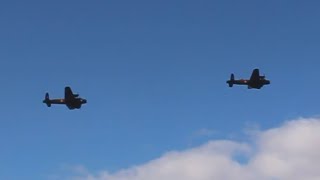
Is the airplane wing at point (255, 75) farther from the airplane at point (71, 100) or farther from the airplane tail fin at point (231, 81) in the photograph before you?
the airplane at point (71, 100)

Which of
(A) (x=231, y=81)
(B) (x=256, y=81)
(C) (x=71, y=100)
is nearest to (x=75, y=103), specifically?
(C) (x=71, y=100)

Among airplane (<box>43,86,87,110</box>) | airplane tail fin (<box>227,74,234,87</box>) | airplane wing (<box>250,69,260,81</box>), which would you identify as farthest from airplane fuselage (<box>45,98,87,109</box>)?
airplane wing (<box>250,69,260,81</box>)

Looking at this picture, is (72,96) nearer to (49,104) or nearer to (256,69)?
(49,104)

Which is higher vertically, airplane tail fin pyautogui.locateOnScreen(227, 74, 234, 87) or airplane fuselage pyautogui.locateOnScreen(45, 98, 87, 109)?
airplane tail fin pyautogui.locateOnScreen(227, 74, 234, 87)

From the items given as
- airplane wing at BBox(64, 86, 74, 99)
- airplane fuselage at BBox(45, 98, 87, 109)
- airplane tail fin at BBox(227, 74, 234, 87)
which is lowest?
airplane fuselage at BBox(45, 98, 87, 109)

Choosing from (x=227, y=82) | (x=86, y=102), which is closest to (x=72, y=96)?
(x=86, y=102)

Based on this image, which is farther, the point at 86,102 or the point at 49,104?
the point at 49,104

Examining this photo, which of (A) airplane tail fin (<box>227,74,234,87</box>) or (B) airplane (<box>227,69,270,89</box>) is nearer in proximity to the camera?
(B) airplane (<box>227,69,270,89</box>)

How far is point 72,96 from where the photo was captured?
13075 centimetres

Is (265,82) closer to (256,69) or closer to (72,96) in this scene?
(256,69)

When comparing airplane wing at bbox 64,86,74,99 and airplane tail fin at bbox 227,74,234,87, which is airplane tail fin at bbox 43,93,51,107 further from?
airplane tail fin at bbox 227,74,234,87

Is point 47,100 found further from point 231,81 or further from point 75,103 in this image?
point 231,81

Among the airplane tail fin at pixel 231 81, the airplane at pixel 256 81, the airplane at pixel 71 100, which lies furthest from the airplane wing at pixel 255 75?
the airplane at pixel 71 100

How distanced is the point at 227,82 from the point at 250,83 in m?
6.20
